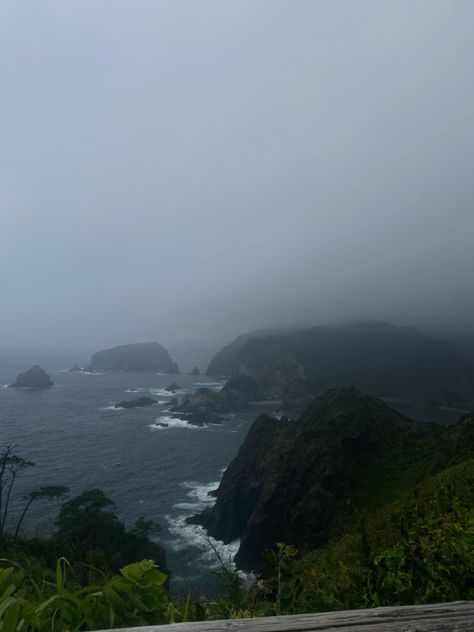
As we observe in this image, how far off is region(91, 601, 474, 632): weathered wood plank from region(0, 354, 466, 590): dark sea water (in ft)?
65.5

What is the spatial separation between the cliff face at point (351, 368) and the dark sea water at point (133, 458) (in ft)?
123

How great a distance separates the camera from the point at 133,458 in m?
57.2

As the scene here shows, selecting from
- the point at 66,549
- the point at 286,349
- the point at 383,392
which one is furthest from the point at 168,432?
the point at 383,392

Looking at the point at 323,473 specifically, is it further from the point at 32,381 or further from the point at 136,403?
the point at 32,381

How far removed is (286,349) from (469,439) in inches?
4761

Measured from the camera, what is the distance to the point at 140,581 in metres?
2.08

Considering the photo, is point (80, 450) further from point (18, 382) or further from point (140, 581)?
point (18, 382)

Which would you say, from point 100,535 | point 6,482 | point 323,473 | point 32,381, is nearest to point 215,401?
point 323,473

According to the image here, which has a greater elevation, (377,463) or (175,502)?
(377,463)

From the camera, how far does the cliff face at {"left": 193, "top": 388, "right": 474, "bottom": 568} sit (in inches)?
1355

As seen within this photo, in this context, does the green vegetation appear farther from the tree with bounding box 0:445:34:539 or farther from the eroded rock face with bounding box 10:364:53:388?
the eroded rock face with bounding box 10:364:53:388

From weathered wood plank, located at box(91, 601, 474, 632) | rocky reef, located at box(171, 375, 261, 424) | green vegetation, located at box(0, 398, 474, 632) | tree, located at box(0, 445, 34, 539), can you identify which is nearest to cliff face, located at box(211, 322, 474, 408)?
rocky reef, located at box(171, 375, 261, 424)

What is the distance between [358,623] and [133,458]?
61331 millimetres

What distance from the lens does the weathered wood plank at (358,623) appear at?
1478mm
